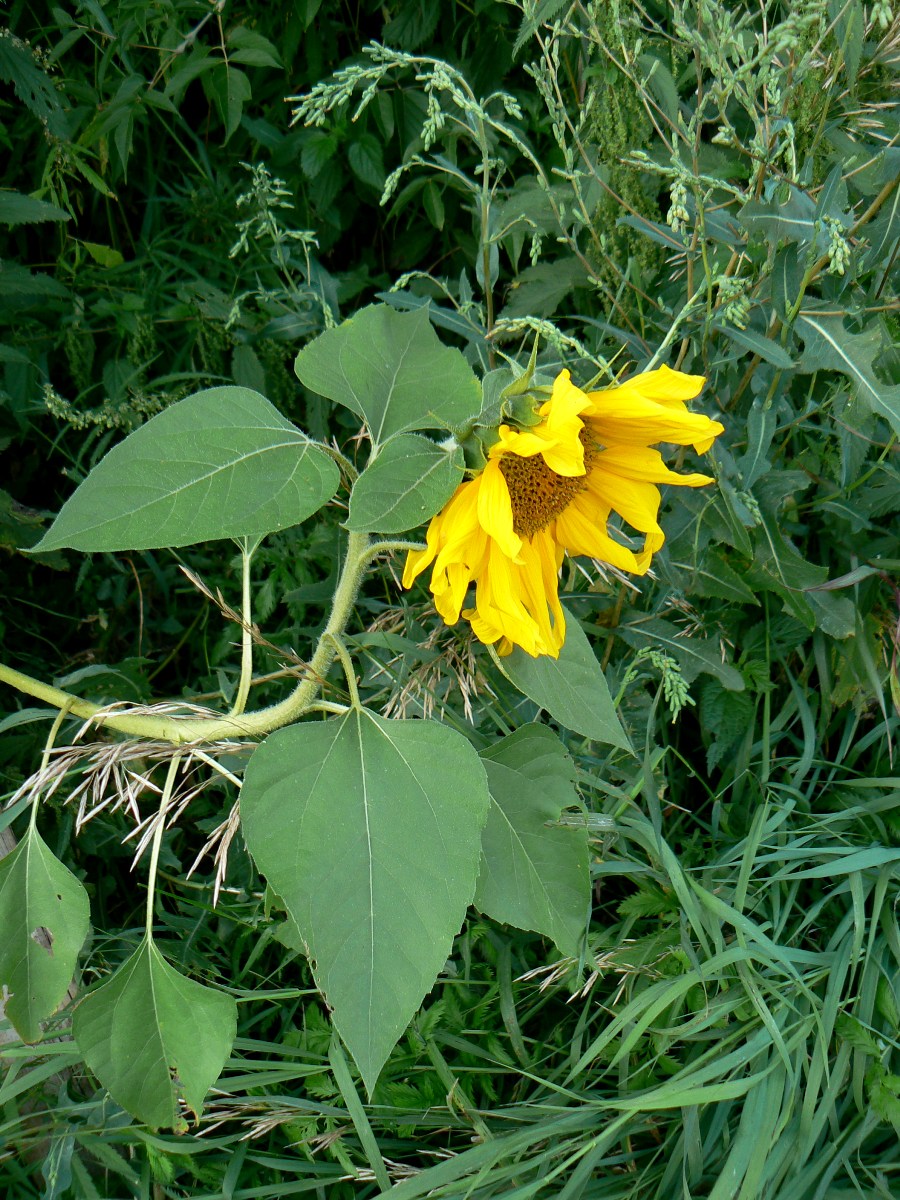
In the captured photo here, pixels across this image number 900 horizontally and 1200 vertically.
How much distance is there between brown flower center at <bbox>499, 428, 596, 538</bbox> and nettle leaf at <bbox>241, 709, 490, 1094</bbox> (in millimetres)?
189

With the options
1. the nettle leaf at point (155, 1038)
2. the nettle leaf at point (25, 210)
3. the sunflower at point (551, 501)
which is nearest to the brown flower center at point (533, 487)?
the sunflower at point (551, 501)

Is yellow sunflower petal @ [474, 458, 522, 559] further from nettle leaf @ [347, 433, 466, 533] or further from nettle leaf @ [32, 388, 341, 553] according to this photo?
nettle leaf @ [32, 388, 341, 553]

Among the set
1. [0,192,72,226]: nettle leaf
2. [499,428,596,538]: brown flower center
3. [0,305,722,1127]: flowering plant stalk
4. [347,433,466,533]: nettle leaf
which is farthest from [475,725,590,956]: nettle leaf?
[0,192,72,226]: nettle leaf

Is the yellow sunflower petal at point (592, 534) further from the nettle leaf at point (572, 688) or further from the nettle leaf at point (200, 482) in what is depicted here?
the nettle leaf at point (200, 482)

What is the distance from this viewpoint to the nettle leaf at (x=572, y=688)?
97cm

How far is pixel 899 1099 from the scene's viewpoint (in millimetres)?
1114

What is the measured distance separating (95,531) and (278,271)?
102 centimetres

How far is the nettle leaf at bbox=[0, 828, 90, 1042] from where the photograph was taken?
3.30 feet

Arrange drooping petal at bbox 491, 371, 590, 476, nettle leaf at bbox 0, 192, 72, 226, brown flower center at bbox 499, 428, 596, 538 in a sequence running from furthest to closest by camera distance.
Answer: nettle leaf at bbox 0, 192, 72, 226, brown flower center at bbox 499, 428, 596, 538, drooping petal at bbox 491, 371, 590, 476

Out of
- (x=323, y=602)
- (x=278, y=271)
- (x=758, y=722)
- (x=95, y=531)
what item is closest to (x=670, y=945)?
(x=758, y=722)

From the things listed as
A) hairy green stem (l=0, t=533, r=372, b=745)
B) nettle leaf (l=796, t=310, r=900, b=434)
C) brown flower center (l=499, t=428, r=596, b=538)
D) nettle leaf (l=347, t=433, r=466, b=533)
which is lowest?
hairy green stem (l=0, t=533, r=372, b=745)

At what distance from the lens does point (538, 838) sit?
1057mm

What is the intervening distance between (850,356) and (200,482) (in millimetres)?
634

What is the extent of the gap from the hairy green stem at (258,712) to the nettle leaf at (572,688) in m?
0.16
